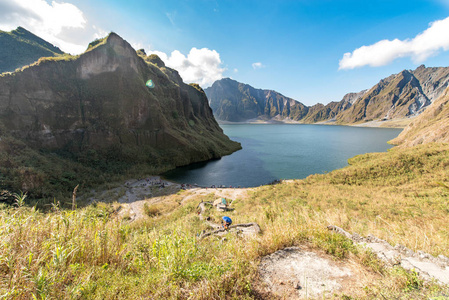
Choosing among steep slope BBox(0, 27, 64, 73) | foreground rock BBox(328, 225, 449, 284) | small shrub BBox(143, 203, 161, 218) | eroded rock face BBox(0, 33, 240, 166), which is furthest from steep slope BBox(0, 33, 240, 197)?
foreground rock BBox(328, 225, 449, 284)

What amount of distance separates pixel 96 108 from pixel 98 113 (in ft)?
4.64

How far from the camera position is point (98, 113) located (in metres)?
45.5

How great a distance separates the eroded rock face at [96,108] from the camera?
35.0 m

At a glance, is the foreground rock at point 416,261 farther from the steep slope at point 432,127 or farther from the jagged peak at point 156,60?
the jagged peak at point 156,60

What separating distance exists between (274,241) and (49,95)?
2207 inches

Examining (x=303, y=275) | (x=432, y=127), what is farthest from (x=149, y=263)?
(x=432, y=127)

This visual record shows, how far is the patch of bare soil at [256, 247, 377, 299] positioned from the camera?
2.94 meters

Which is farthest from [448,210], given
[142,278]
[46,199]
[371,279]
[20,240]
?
[46,199]

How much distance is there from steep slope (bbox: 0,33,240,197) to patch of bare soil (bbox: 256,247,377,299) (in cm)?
4286

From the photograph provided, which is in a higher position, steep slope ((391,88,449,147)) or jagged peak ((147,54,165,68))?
jagged peak ((147,54,165,68))

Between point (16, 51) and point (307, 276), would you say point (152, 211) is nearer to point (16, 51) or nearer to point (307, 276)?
point (307, 276)

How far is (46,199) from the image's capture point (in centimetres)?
2230

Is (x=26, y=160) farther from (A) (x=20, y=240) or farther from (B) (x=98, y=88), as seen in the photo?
(A) (x=20, y=240)

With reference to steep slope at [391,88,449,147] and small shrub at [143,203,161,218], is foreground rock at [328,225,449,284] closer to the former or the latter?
small shrub at [143,203,161,218]
